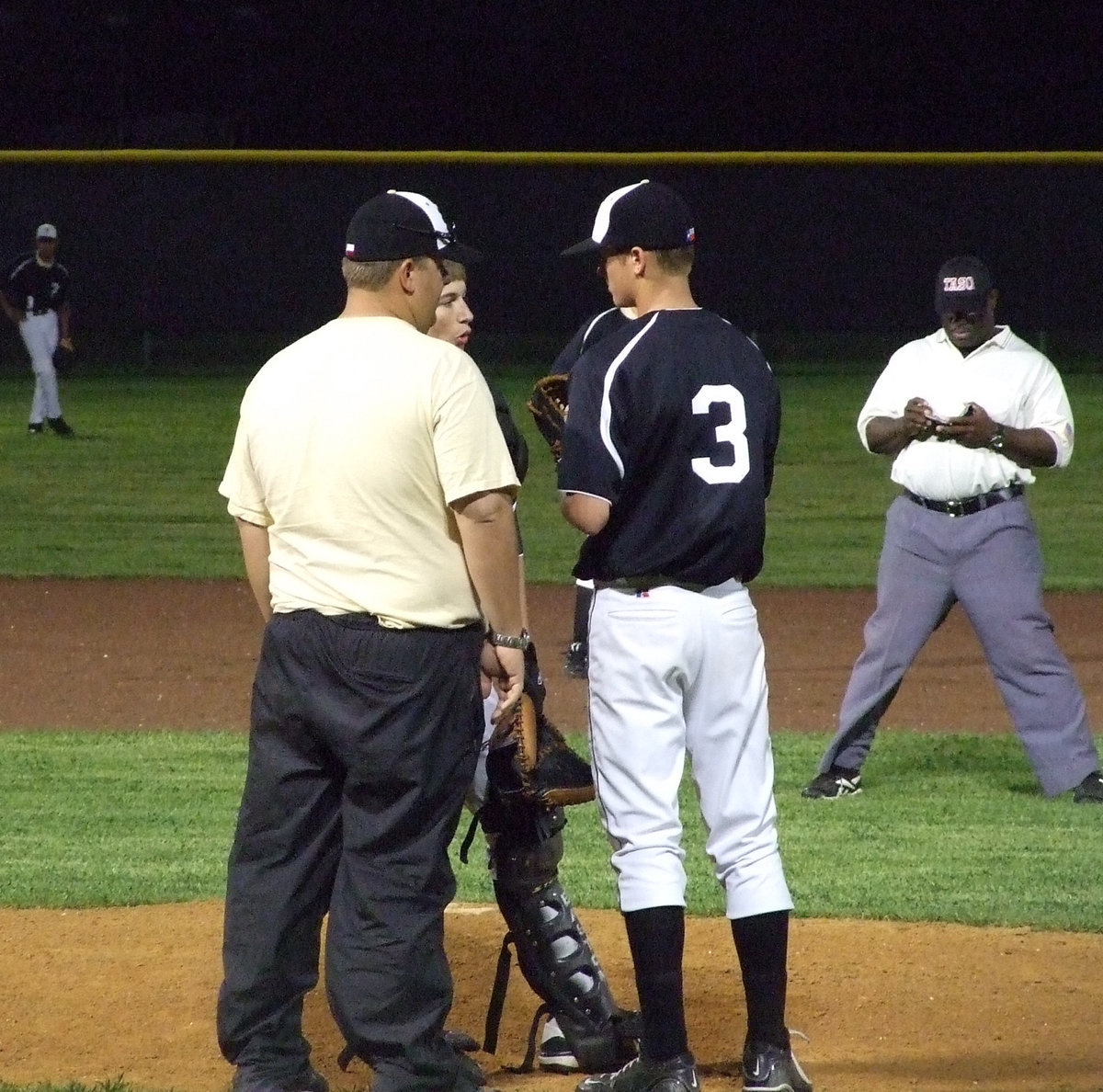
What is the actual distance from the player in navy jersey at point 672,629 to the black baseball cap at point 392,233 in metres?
0.41

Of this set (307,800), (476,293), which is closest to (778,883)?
(307,800)

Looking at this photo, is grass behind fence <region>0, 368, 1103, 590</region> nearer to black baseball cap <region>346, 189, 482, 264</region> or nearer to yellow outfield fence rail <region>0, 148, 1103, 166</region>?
→ yellow outfield fence rail <region>0, 148, 1103, 166</region>

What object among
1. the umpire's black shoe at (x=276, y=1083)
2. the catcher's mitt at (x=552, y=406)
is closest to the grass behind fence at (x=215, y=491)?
the catcher's mitt at (x=552, y=406)

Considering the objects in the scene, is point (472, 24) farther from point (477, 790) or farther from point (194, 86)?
point (477, 790)

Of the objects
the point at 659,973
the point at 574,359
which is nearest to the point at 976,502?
the point at 574,359

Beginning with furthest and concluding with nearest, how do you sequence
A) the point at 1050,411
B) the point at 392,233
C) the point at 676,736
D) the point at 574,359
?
the point at 574,359
the point at 1050,411
the point at 676,736
the point at 392,233

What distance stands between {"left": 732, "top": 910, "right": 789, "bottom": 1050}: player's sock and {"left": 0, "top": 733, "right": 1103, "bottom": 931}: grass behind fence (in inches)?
63.7

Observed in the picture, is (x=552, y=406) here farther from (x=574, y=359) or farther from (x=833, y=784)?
(x=574, y=359)

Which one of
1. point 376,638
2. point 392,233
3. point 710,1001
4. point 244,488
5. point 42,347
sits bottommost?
point 42,347

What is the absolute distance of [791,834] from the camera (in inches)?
245

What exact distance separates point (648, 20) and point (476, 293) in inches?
301

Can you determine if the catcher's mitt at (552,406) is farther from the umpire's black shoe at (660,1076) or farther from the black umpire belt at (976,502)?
the black umpire belt at (976,502)

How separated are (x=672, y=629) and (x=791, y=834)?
2.74 m

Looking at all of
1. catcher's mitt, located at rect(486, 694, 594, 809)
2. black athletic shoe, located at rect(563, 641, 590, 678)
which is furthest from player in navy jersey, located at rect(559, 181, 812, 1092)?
black athletic shoe, located at rect(563, 641, 590, 678)
